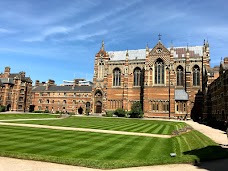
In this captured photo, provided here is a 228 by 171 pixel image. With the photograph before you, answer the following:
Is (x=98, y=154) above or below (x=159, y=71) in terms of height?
below

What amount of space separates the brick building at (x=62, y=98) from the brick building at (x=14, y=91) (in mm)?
4928

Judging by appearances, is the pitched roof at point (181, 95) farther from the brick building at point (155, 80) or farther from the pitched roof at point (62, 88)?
the pitched roof at point (62, 88)

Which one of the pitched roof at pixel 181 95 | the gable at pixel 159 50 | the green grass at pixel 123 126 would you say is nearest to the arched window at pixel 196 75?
the pitched roof at pixel 181 95

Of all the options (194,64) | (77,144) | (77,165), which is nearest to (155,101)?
(194,64)

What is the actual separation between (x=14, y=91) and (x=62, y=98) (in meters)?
18.8

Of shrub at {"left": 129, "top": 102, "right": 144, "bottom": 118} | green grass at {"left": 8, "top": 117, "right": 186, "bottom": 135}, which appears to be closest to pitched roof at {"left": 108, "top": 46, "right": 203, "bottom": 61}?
shrub at {"left": 129, "top": 102, "right": 144, "bottom": 118}

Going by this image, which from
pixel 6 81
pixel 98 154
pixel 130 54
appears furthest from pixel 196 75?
pixel 6 81

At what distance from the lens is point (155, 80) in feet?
197

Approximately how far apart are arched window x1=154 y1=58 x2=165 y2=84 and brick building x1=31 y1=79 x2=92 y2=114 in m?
30.1

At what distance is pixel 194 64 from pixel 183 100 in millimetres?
12053

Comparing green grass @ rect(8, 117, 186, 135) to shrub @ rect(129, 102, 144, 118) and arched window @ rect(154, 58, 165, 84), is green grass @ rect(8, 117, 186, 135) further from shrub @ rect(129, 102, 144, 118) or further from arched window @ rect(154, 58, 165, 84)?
arched window @ rect(154, 58, 165, 84)

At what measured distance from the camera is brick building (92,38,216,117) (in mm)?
57822

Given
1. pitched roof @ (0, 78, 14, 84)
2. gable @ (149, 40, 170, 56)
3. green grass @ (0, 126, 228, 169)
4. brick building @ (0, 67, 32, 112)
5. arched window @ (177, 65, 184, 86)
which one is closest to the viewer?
green grass @ (0, 126, 228, 169)

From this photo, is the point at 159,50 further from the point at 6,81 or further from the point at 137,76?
the point at 6,81
